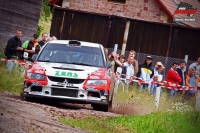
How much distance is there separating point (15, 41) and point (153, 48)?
429 inches

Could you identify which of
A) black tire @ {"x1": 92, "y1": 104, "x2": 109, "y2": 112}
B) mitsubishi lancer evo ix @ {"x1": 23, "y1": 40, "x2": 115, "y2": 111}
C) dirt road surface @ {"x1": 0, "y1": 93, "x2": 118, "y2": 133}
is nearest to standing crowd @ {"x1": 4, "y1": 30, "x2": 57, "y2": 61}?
mitsubishi lancer evo ix @ {"x1": 23, "y1": 40, "x2": 115, "y2": 111}

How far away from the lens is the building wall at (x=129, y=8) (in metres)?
38.6

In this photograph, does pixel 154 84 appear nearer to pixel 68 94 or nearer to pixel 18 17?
pixel 68 94

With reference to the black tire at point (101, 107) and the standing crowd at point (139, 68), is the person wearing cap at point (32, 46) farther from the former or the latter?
the black tire at point (101, 107)

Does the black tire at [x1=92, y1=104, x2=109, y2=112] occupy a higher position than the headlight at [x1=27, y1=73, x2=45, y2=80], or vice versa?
the headlight at [x1=27, y1=73, x2=45, y2=80]

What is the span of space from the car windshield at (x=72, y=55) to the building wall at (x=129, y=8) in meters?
20.4

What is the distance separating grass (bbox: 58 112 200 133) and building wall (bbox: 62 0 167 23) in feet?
75.9

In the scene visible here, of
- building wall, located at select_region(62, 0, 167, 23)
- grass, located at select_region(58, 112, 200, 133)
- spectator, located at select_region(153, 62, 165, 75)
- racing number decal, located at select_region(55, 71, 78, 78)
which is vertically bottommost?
grass, located at select_region(58, 112, 200, 133)

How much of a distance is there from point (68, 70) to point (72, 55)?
3.71 ft

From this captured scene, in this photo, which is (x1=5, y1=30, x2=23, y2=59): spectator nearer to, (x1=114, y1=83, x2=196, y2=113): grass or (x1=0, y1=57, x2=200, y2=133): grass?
(x1=114, y1=83, x2=196, y2=113): grass

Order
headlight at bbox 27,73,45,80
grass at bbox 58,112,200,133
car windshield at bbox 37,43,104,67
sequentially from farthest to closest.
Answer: car windshield at bbox 37,43,104,67, headlight at bbox 27,73,45,80, grass at bbox 58,112,200,133

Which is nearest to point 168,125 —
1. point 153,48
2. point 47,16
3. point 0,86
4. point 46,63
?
point 46,63

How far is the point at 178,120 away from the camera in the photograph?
14906mm

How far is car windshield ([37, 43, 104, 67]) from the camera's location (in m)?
17.5
